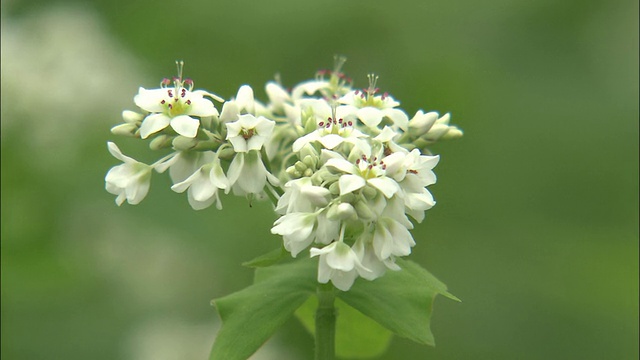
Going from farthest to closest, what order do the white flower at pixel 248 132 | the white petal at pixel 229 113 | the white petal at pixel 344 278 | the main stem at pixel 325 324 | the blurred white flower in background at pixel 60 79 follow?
1. the blurred white flower in background at pixel 60 79
2. the main stem at pixel 325 324
3. the white petal at pixel 229 113
4. the white flower at pixel 248 132
5. the white petal at pixel 344 278

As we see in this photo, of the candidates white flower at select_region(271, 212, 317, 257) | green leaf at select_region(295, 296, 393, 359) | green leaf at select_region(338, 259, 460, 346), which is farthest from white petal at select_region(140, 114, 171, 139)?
green leaf at select_region(295, 296, 393, 359)

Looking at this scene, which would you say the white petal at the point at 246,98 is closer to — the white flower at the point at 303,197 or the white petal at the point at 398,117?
the white flower at the point at 303,197

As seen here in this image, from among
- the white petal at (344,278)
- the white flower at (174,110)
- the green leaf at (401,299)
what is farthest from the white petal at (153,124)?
the green leaf at (401,299)

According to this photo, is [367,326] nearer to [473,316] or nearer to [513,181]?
[473,316]

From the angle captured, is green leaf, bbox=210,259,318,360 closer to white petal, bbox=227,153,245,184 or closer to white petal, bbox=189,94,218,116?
white petal, bbox=227,153,245,184

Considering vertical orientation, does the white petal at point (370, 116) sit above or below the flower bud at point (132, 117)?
above
